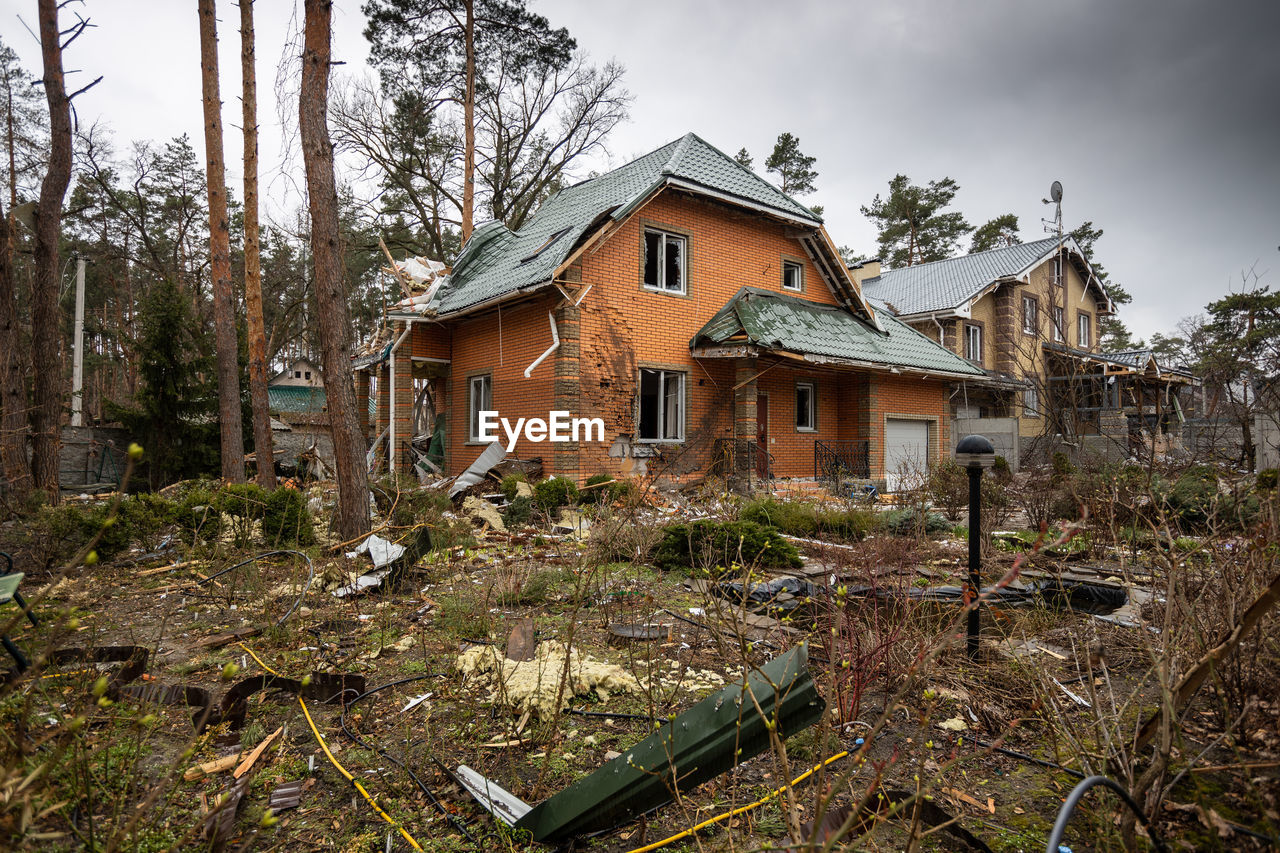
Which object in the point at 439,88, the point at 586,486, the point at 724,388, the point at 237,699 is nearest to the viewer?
the point at 237,699

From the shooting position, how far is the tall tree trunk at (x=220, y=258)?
1182 centimetres

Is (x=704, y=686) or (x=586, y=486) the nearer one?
(x=704, y=686)

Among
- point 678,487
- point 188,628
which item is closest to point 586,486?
point 678,487

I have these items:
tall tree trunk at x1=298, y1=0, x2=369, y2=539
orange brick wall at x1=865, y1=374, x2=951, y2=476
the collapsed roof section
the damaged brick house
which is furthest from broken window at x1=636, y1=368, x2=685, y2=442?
tall tree trunk at x1=298, y1=0, x2=369, y2=539

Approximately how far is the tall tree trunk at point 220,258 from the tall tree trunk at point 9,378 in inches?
112

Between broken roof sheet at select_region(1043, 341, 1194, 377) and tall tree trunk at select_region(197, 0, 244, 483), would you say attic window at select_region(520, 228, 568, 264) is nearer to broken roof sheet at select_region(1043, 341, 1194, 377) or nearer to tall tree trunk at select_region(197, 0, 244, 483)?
tall tree trunk at select_region(197, 0, 244, 483)

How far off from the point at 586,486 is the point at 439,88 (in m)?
14.9

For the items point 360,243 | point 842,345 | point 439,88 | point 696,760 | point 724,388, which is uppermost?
point 439,88

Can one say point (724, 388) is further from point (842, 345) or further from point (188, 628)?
point (188, 628)

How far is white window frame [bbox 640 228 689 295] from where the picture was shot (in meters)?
13.4

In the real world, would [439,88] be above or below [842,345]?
above

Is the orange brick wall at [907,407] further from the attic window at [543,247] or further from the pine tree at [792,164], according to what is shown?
the pine tree at [792,164]

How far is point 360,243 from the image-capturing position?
24625 mm

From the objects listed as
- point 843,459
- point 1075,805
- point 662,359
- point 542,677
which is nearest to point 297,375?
point 662,359
